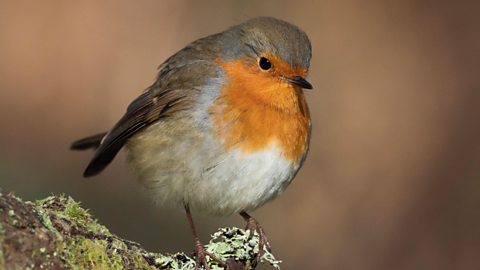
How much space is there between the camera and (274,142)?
A: 3.83 metres

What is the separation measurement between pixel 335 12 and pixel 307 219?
2.16 meters

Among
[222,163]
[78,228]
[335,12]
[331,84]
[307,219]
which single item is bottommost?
[78,228]

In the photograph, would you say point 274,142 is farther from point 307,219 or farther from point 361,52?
point 361,52

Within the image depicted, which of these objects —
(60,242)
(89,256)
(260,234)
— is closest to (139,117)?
(260,234)

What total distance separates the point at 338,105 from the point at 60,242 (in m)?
5.63

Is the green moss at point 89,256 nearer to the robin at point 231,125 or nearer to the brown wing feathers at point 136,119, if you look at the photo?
the robin at point 231,125

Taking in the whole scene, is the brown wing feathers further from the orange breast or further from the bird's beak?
the bird's beak

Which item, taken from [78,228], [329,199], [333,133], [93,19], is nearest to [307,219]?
[329,199]

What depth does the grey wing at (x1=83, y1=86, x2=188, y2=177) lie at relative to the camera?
4094 mm

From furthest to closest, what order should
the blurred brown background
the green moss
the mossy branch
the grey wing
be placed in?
1. the blurred brown background
2. the grey wing
3. the green moss
4. the mossy branch

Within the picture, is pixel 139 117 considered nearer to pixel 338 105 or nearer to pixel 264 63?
pixel 264 63

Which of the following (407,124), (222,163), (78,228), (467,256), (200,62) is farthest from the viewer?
(407,124)

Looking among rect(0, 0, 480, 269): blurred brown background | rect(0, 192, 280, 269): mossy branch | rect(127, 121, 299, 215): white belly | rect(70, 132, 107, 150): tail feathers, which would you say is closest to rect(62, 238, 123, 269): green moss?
rect(0, 192, 280, 269): mossy branch

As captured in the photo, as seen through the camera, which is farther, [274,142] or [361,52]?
[361,52]
